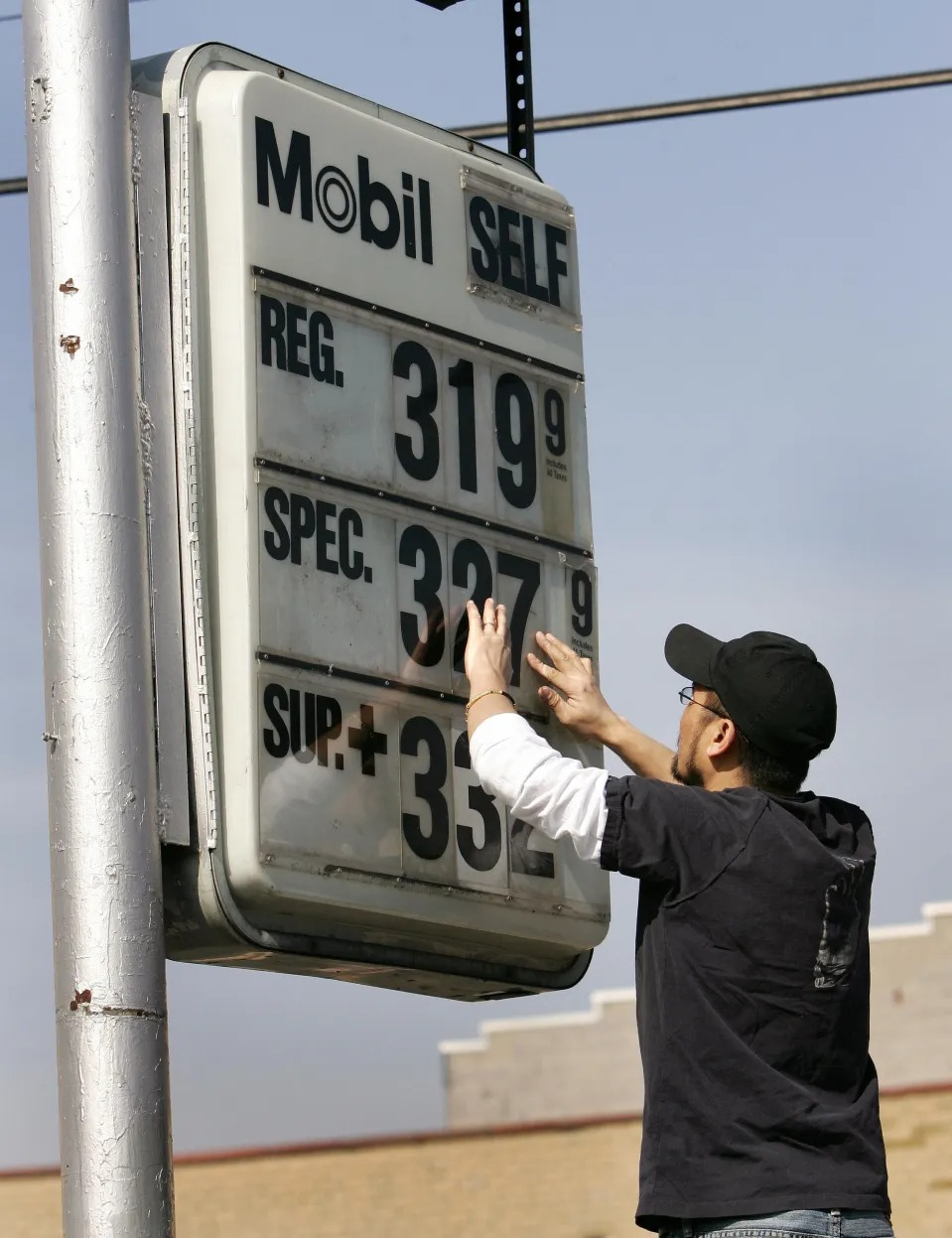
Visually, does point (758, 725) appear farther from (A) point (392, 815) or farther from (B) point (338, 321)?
(B) point (338, 321)

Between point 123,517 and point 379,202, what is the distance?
4.06 feet

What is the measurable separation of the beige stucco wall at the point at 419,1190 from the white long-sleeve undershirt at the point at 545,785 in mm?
26140

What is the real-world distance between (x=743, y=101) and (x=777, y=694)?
14.3 feet

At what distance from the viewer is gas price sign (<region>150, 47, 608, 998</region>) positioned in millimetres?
5258

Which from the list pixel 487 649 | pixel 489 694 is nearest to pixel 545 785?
pixel 489 694

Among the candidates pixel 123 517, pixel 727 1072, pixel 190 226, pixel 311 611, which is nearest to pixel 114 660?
pixel 123 517

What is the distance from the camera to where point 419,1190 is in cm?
3103

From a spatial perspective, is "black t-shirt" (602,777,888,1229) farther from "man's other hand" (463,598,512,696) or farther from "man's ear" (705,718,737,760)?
"man's other hand" (463,598,512,696)

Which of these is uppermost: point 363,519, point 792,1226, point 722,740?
point 363,519

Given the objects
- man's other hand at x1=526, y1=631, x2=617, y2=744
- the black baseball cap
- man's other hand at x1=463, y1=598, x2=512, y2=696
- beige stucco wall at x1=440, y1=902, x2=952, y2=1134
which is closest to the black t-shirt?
the black baseball cap

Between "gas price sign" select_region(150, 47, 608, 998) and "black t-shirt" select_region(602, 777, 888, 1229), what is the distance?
71cm

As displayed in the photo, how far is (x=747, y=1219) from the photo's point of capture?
4.81 metres

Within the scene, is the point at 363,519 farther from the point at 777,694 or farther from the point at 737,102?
A: the point at 737,102

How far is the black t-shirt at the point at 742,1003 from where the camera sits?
489 centimetres
